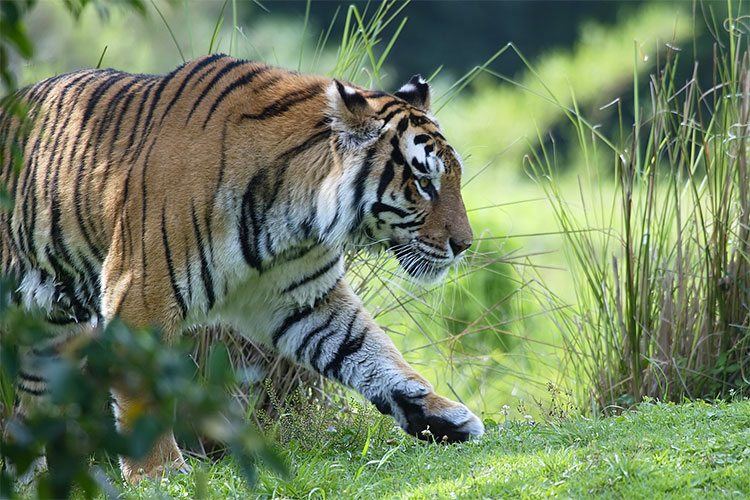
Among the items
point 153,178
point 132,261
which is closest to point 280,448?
point 132,261

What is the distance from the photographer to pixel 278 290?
3711 mm

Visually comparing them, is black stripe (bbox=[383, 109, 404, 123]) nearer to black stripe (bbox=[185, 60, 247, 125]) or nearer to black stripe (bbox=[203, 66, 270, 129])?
black stripe (bbox=[203, 66, 270, 129])

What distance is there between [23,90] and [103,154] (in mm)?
778

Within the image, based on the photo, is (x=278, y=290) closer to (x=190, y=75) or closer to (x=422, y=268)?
(x=422, y=268)

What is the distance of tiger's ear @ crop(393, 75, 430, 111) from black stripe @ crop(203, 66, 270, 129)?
0.57m

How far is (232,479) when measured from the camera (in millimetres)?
3059

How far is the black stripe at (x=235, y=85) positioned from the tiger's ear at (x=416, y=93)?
0.57 m

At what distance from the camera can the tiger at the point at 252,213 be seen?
3420 mm

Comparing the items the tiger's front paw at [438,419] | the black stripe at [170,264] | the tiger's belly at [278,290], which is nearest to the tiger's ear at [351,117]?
the tiger's belly at [278,290]

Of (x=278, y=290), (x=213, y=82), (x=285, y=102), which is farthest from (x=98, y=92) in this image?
(x=278, y=290)

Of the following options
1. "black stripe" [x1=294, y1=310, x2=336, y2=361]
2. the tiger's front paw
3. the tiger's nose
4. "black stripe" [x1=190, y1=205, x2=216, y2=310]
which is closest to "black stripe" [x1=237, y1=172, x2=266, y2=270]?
"black stripe" [x1=190, y1=205, x2=216, y2=310]

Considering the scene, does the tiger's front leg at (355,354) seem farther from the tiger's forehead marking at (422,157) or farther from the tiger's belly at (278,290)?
the tiger's forehead marking at (422,157)

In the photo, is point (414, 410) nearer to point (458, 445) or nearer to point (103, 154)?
point (458, 445)

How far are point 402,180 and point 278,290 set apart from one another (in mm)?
679
